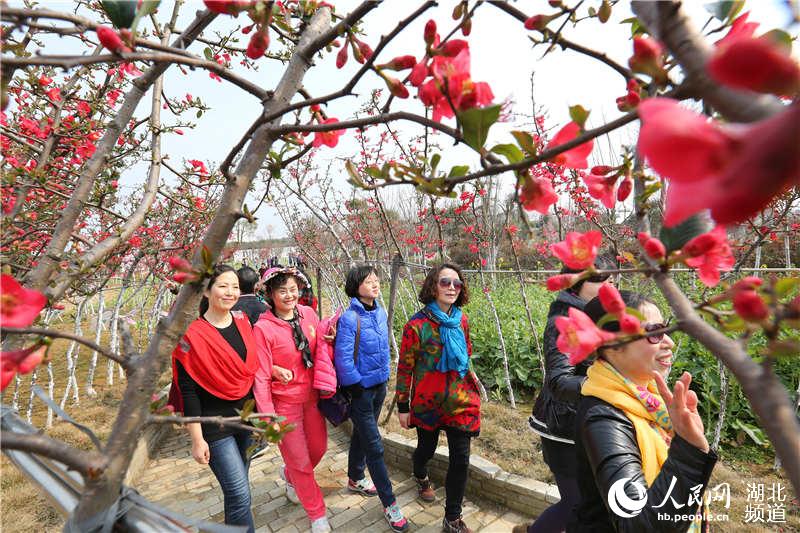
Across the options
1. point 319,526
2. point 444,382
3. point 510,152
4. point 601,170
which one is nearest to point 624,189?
point 601,170

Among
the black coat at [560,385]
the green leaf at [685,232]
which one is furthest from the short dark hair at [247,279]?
the green leaf at [685,232]

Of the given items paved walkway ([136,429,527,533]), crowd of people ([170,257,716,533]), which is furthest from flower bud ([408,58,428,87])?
paved walkway ([136,429,527,533])

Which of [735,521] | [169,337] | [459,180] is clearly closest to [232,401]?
[169,337]

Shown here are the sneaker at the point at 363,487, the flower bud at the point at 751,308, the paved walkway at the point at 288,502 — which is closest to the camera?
the flower bud at the point at 751,308

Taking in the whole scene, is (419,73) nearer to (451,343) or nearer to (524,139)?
(524,139)

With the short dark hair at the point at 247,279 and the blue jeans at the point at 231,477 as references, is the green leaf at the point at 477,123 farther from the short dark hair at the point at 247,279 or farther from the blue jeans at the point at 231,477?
the short dark hair at the point at 247,279

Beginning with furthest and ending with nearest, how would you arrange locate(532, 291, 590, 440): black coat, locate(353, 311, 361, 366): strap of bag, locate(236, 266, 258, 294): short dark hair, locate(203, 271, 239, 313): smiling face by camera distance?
locate(236, 266, 258, 294): short dark hair → locate(353, 311, 361, 366): strap of bag → locate(203, 271, 239, 313): smiling face → locate(532, 291, 590, 440): black coat

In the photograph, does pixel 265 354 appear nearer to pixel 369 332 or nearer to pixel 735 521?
pixel 369 332

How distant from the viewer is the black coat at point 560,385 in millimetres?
2020

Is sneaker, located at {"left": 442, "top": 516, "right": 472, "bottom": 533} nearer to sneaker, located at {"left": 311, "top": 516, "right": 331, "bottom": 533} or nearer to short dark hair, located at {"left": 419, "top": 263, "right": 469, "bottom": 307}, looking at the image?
sneaker, located at {"left": 311, "top": 516, "right": 331, "bottom": 533}

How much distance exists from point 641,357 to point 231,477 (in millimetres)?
2334

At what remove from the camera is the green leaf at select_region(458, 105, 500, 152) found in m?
0.49

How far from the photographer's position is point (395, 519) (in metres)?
2.91

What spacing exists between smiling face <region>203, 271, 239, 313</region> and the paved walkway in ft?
5.89
